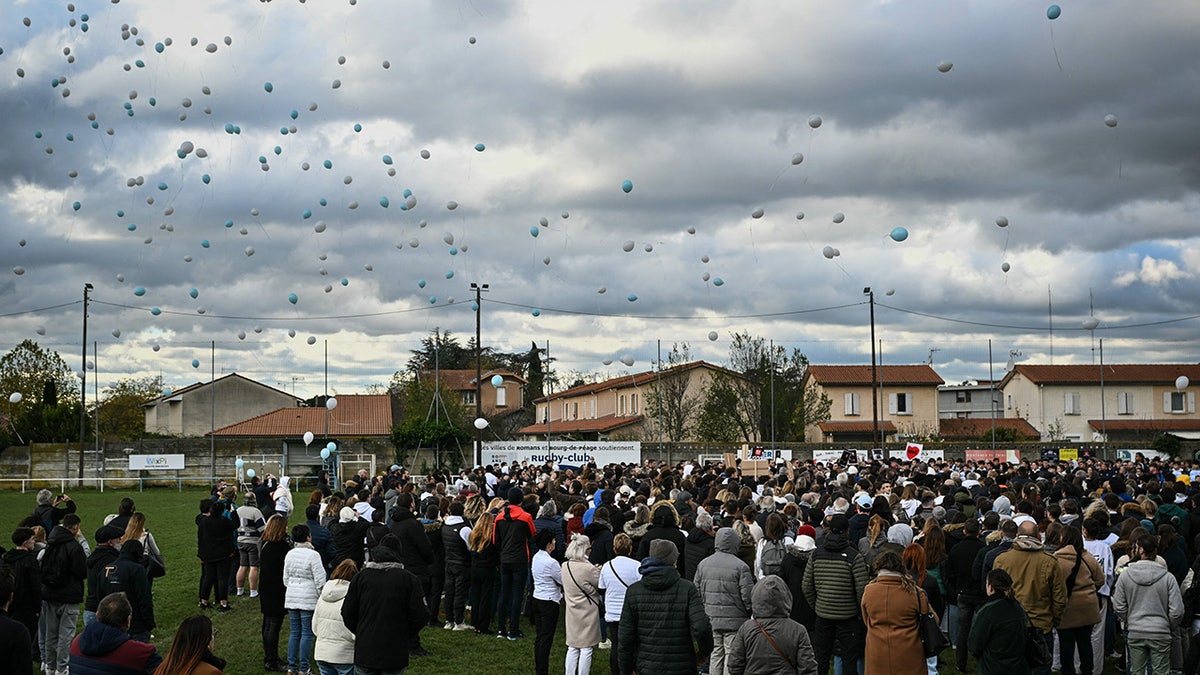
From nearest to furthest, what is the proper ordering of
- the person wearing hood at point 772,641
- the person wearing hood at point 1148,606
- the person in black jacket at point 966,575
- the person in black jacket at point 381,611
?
the person wearing hood at point 772,641 → the person in black jacket at point 381,611 → the person wearing hood at point 1148,606 → the person in black jacket at point 966,575

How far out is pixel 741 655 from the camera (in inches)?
250

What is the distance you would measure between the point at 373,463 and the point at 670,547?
3542 centimetres

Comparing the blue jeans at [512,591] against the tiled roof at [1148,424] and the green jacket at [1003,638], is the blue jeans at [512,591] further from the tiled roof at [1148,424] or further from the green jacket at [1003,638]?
the tiled roof at [1148,424]

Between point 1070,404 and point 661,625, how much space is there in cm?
6527

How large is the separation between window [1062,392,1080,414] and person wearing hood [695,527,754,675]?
63227 millimetres

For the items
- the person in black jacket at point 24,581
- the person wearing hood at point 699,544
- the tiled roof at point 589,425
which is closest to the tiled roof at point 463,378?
the tiled roof at point 589,425

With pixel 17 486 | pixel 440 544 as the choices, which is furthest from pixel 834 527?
pixel 17 486

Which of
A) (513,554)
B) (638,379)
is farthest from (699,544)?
(638,379)

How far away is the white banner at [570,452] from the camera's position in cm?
3616

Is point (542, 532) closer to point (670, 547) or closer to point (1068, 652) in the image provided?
point (670, 547)

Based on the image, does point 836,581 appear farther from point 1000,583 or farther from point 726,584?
point 1000,583

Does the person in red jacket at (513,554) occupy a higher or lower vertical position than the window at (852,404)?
lower

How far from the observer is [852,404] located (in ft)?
211

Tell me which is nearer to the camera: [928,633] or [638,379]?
[928,633]
